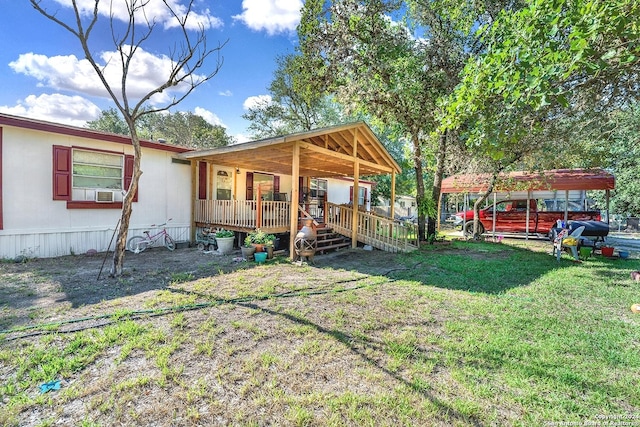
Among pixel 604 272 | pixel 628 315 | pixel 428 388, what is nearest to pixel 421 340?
pixel 428 388

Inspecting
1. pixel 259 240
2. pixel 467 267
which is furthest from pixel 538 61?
pixel 259 240

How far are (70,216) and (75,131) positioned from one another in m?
2.10

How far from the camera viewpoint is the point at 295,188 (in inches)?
290

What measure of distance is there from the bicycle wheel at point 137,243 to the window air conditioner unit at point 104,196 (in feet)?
3.96

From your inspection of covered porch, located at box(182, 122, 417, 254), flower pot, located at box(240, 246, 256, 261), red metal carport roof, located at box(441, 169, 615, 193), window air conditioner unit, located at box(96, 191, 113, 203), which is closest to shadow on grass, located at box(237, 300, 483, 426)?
flower pot, located at box(240, 246, 256, 261)

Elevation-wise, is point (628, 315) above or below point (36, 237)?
below

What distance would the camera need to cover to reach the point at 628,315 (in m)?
4.14

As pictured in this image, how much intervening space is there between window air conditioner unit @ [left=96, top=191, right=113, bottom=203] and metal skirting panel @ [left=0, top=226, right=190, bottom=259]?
0.81 meters

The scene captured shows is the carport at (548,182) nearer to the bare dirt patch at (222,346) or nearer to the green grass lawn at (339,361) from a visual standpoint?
the green grass lawn at (339,361)

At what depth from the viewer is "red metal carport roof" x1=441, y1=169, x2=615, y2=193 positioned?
11.4 meters

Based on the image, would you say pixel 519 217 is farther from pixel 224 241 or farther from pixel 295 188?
pixel 224 241

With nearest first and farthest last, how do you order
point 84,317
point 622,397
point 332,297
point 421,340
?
point 622,397, point 421,340, point 84,317, point 332,297

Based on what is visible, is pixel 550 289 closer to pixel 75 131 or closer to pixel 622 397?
pixel 622 397

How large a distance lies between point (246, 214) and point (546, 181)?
37.1 ft
